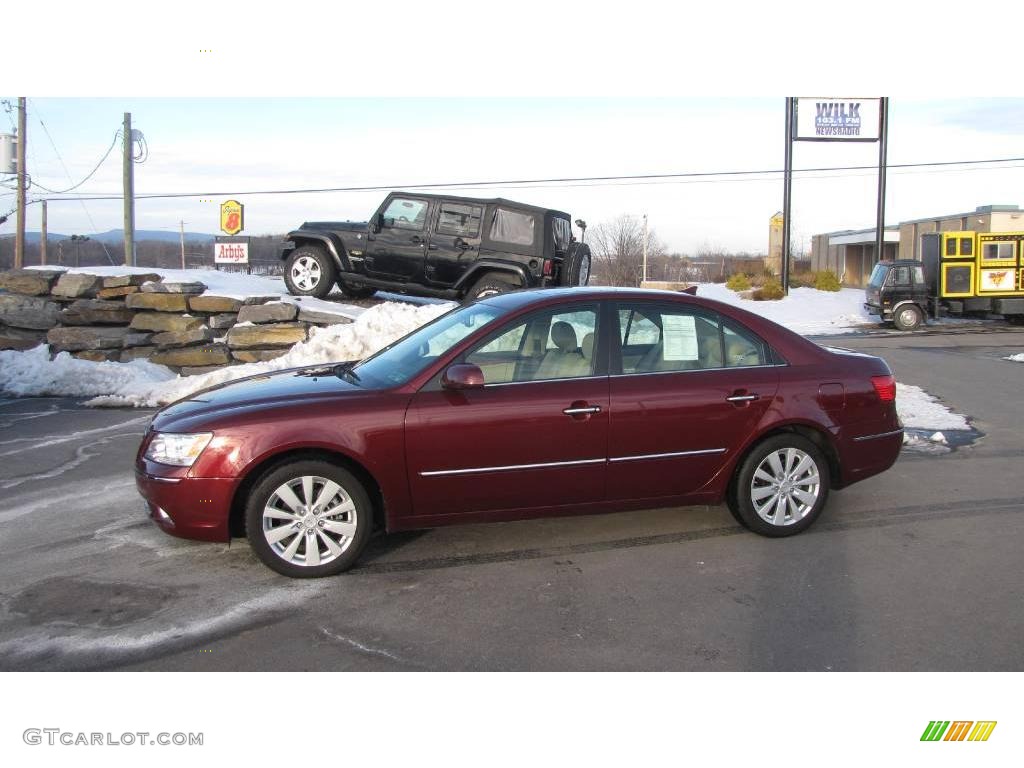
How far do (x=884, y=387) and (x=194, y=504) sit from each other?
422 cm

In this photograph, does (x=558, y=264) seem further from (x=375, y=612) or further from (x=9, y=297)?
(x=375, y=612)

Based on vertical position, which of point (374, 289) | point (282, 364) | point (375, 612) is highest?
point (374, 289)

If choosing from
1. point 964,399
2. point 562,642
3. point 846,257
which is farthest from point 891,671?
point 846,257

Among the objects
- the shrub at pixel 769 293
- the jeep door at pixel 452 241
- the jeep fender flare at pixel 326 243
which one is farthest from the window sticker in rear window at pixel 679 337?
the shrub at pixel 769 293

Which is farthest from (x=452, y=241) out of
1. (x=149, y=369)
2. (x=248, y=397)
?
(x=248, y=397)

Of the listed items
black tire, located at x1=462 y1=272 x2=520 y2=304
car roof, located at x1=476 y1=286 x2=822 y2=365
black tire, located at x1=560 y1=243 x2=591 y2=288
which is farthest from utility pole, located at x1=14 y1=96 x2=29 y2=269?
car roof, located at x1=476 y1=286 x2=822 y2=365

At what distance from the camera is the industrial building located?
1480 inches

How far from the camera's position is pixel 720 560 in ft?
16.8

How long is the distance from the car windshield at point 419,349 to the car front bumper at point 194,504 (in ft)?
3.31

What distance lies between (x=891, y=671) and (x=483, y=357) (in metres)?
2.59

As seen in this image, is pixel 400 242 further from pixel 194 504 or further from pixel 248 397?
pixel 194 504

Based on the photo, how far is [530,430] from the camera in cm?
491

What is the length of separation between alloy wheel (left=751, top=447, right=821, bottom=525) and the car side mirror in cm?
183

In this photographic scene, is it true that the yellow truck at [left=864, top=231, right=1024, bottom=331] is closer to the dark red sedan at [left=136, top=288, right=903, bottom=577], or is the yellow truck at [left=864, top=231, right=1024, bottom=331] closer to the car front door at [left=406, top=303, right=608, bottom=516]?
the dark red sedan at [left=136, top=288, right=903, bottom=577]
